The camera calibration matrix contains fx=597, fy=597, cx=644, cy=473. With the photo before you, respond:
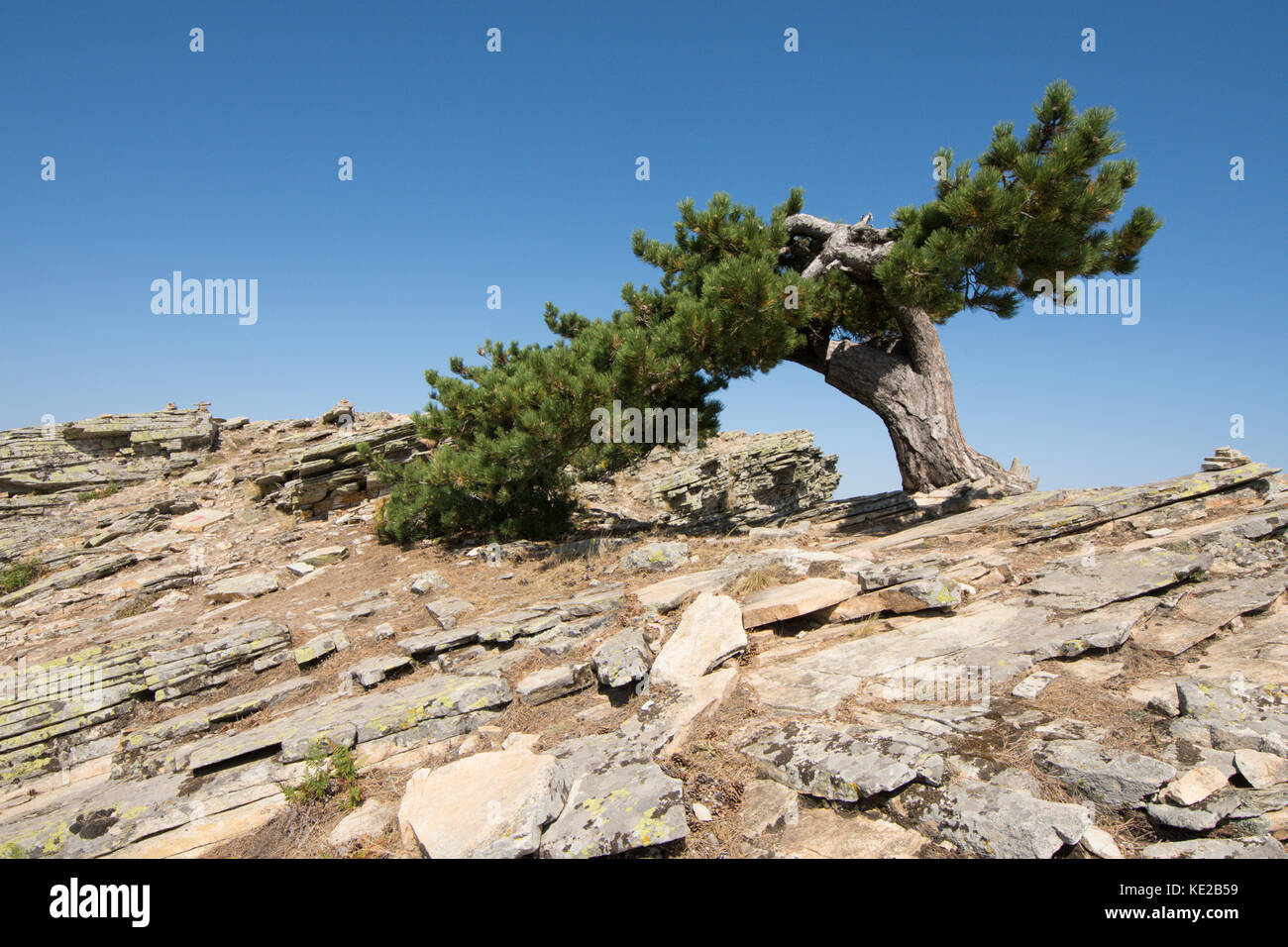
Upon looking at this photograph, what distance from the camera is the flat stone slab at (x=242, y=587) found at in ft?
34.1

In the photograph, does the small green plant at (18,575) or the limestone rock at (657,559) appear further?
the small green plant at (18,575)

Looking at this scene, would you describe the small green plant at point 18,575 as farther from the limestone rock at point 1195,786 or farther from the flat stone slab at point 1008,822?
the limestone rock at point 1195,786

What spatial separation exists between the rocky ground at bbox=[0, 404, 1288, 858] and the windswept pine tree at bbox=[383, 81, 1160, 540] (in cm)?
147

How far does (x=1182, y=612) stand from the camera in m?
5.76

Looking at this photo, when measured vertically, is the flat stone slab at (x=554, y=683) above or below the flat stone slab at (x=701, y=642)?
below

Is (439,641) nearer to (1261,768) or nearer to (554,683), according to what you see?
(554,683)

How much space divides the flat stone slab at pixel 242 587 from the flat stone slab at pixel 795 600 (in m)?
8.86

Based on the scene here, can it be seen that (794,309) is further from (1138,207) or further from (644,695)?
(644,695)

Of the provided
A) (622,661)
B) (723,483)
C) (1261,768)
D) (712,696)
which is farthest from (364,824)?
(723,483)

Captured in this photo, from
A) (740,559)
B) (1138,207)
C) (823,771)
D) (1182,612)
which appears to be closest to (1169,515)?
(1182,612)

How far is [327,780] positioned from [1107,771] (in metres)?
5.27

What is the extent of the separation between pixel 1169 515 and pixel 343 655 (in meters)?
11.2

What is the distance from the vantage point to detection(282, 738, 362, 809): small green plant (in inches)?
176

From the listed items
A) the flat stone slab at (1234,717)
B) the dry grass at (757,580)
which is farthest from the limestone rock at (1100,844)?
the dry grass at (757,580)
